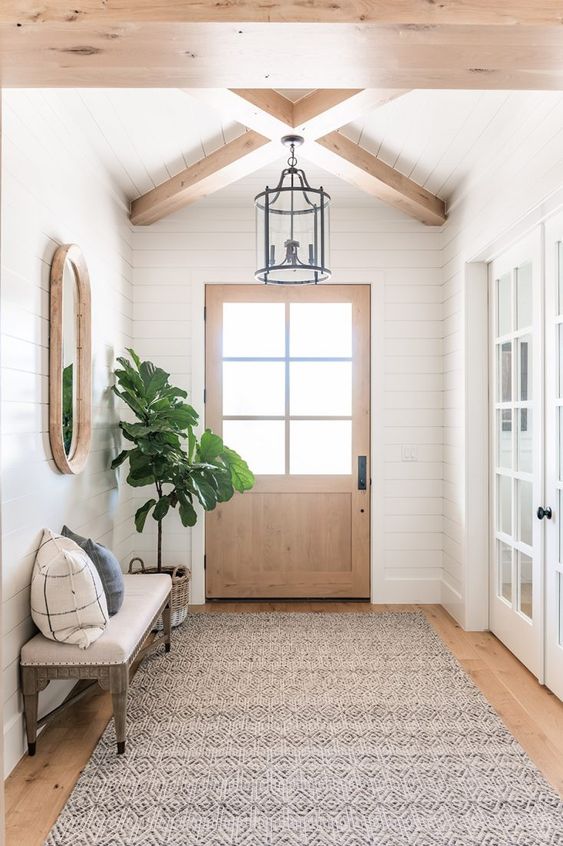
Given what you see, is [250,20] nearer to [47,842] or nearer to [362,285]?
[47,842]

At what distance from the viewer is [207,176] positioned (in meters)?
3.74

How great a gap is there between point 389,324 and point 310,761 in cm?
294

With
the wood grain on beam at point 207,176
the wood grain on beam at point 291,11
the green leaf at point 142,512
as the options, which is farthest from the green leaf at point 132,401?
the wood grain on beam at point 291,11

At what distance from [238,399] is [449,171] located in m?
2.00

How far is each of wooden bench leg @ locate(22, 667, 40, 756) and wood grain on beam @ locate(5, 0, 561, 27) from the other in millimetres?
2115

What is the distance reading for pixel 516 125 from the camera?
3.09 m

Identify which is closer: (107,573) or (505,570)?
(107,573)

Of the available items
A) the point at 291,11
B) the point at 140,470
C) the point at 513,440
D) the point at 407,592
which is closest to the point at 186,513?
the point at 140,470

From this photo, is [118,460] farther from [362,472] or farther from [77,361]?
[362,472]

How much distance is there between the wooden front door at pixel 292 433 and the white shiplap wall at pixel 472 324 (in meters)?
0.59

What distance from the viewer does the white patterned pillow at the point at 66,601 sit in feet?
8.02

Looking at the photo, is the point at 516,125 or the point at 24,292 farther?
the point at 516,125

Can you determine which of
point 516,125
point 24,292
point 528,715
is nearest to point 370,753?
point 528,715

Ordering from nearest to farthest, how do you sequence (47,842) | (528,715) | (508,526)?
(47,842), (528,715), (508,526)
